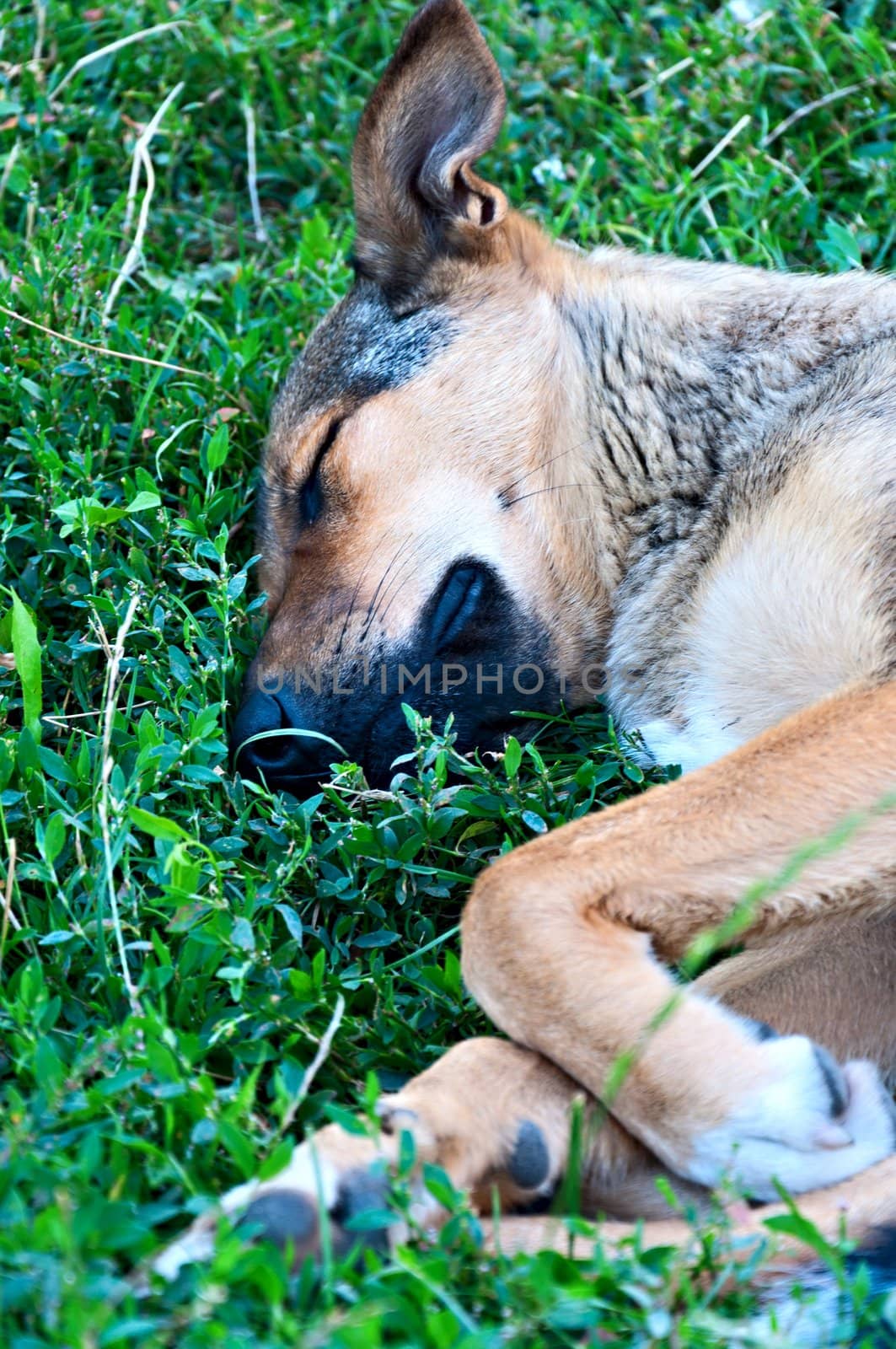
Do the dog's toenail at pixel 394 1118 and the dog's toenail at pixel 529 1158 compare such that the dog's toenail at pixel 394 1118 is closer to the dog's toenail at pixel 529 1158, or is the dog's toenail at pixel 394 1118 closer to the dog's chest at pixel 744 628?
the dog's toenail at pixel 529 1158

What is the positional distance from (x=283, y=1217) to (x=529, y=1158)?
0.51 metres

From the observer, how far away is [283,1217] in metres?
2.26

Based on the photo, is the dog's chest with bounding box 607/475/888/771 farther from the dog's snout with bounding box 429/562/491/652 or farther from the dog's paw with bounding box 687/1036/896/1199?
the dog's paw with bounding box 687/1036/896/1199

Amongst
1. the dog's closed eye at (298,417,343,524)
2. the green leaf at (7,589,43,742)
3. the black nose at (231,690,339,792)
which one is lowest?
the black nose at (231,690,339,792)

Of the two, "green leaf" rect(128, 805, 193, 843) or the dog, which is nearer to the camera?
the dog

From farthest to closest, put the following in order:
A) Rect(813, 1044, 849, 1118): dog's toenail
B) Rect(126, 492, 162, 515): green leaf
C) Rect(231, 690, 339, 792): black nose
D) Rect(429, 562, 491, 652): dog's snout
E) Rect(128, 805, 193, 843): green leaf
Result: Rect(126, 492, 162, 515): green leaf
Rect(429, 562, 491, 652): dog's snout
Rect(231, 690, 339, 792): black nose
Rect(128, 805, 193, 843): green leaf
Rect(813, 1044, 849, 1118): dog's toenail

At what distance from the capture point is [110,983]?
9.41 feet

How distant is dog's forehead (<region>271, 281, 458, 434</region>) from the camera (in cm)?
389

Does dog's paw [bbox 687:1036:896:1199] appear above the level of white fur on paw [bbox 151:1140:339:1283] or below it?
below

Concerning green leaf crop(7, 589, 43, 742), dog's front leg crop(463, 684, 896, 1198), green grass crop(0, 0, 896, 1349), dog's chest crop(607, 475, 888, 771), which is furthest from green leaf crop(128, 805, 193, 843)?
dog's chest crop(607, 475, 888, 771)

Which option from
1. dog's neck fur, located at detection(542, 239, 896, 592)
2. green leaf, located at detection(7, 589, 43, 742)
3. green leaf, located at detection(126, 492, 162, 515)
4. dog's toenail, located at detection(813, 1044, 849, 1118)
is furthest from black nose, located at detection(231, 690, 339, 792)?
dog's toenail, located at detection(813, 1044, 849, 1118)

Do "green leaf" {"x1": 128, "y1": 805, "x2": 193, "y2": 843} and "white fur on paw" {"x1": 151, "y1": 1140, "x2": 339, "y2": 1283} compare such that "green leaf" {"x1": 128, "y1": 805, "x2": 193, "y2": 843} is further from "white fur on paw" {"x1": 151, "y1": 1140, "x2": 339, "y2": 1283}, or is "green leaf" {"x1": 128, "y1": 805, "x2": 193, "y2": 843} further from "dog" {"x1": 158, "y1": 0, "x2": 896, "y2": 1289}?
"white fur on paw" {"x1": 151, "y1": 1140, "x2": 339, "y2": 1283}

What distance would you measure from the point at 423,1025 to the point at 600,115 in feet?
13.5

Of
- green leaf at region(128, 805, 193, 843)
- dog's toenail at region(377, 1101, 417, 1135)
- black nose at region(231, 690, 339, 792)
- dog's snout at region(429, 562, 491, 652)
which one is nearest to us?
dog's toenail at region(377, 1101, 417, 1135)
